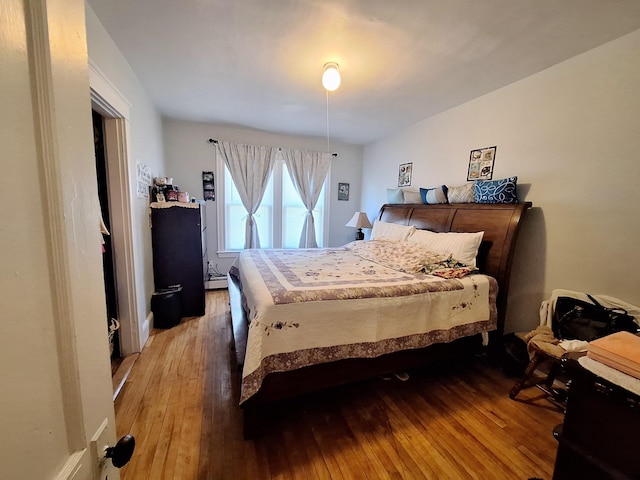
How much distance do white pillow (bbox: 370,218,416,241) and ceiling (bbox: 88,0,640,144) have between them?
4.63 feet

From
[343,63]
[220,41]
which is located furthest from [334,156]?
[220,41]

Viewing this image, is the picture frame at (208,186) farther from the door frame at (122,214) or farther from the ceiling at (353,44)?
the door frame at (122,214)

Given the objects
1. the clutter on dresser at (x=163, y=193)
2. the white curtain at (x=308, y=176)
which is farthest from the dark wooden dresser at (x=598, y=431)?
the white curtain at (x=308, y=176)

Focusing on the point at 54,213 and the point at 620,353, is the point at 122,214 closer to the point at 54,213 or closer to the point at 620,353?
the point at 54,213

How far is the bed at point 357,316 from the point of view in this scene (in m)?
1.47

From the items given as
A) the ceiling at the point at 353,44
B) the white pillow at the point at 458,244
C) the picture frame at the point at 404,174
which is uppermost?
the ceiling at the point at 353,44

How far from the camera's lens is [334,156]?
15.2 ft

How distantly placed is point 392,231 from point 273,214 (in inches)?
84.1

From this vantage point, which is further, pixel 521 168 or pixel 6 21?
pixel 521 168

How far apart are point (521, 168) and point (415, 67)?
4.32ft

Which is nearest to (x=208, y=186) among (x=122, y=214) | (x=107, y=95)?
(x=122, y=214)

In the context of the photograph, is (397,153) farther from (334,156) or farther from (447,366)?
(447,366)

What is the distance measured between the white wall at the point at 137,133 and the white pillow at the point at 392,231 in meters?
2.67

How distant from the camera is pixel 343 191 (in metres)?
4.84
